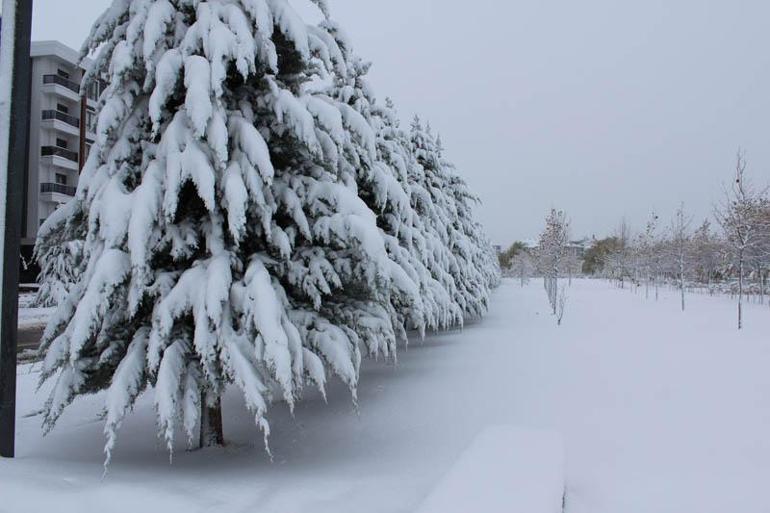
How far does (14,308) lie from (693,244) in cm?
4864

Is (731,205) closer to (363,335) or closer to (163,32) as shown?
(363,335)

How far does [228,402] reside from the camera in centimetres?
828

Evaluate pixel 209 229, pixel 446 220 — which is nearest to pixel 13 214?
pixel 209 229

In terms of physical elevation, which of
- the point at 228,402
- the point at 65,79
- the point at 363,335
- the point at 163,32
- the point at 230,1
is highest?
the point at 65,79

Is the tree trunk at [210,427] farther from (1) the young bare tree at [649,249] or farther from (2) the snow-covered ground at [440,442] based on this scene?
(1) the young bare tree at [649,249]

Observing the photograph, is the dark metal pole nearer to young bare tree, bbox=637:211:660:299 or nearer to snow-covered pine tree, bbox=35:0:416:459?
snow-covered pine tree, bbox=35:0:416:459

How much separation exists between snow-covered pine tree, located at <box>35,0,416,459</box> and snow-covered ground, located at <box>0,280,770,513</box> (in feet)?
1.97

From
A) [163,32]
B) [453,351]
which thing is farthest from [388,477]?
[453,351]

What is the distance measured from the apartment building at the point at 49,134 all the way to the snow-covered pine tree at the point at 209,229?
114 feet

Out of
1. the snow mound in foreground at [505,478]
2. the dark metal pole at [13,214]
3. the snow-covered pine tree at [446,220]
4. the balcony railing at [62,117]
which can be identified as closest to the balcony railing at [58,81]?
the balcony railing at [62,117]

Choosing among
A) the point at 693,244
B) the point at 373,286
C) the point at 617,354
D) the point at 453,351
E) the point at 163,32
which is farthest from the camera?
the point at 693,244

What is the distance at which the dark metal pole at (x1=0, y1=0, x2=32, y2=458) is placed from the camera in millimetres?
4453

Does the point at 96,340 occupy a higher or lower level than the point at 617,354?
higher

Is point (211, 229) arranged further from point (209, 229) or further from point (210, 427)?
point (210, 427)
